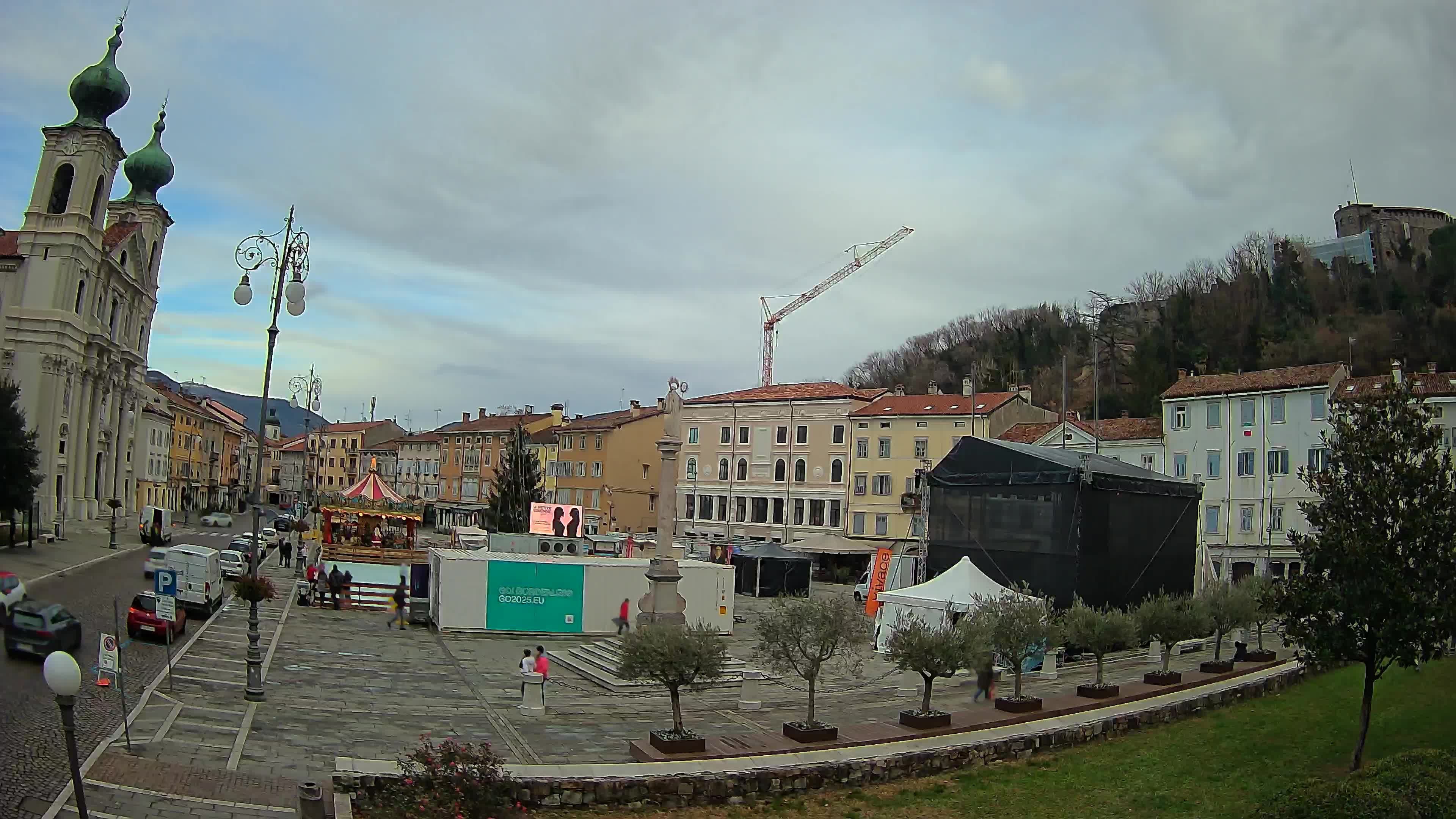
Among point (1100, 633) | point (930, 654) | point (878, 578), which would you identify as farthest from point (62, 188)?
point (1100, 633)

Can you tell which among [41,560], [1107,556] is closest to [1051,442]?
[1107,556]

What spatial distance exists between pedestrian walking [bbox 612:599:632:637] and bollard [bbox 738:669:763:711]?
7.67 meters

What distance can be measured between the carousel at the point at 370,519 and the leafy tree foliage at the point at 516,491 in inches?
533

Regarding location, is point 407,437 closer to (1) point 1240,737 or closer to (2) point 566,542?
(2) point 566,542

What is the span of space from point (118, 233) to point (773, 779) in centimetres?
6932

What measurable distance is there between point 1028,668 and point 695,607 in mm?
10487

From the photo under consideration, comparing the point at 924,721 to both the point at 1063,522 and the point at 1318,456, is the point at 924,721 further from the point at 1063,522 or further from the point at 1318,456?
the point at 1318,456

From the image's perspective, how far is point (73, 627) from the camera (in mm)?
19719

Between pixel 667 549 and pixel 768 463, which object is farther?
pixel 768 463

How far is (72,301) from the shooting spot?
5672cm

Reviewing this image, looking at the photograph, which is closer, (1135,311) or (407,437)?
(1135,311)

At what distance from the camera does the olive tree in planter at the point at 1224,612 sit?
25.2m

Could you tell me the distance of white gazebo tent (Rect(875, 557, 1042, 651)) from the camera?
27.1 m

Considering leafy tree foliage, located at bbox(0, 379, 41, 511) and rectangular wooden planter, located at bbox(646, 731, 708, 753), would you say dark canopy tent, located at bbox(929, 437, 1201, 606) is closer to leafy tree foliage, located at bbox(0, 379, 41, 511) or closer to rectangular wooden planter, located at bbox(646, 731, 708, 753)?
rectangular wooden planter, located at bbox(646, 731, 708, 753)
